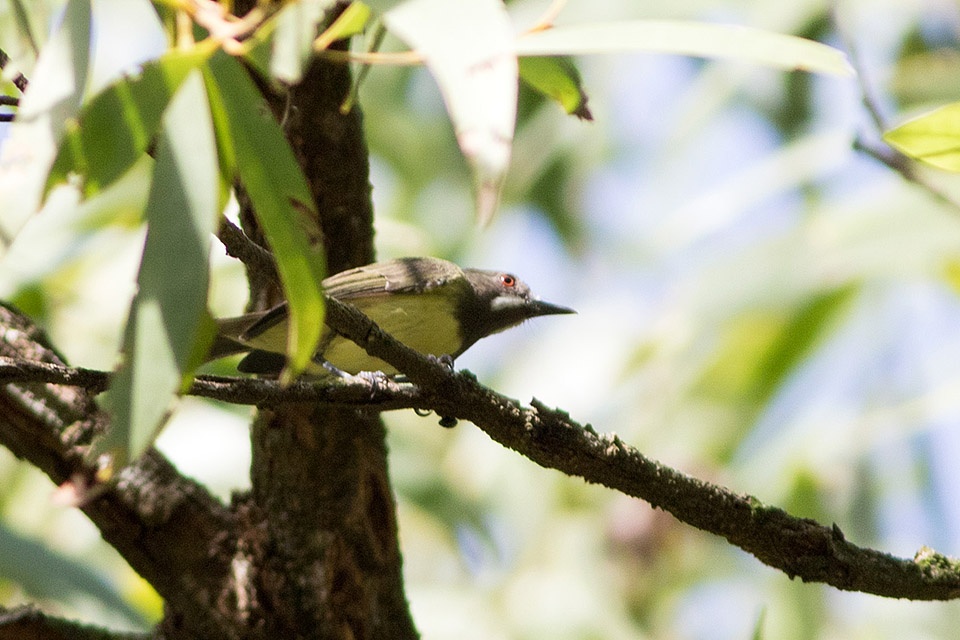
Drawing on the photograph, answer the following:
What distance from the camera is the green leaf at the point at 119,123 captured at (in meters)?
1.69

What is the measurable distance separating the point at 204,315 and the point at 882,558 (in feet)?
6.15

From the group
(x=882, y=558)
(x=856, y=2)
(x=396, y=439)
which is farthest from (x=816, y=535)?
(x=856, y=2)

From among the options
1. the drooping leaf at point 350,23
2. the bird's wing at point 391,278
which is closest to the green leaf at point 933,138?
the drooping leaf at point 350,23

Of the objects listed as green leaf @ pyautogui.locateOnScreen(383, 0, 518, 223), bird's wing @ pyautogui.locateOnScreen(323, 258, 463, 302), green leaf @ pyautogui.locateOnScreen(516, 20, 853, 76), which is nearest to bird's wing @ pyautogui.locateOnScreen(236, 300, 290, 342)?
bird's wing @ pyautogui.locateOnScreen(323, 258, 463, 302)

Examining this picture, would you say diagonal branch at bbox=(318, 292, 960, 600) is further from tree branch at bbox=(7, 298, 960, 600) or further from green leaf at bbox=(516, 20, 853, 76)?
green leaf at bbox=(516, 20, 853, 76)

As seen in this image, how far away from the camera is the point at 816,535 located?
9.02ft

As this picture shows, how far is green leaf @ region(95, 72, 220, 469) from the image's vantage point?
1660 mm

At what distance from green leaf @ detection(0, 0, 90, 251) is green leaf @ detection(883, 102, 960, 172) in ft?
4.97

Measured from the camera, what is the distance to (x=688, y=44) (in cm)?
190

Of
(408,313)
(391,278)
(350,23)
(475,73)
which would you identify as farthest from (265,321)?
(475,73)

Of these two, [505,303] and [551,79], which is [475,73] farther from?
[505,303]

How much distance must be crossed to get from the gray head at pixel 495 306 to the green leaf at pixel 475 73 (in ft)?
10.3

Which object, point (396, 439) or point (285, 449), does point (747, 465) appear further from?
point (285, 449)

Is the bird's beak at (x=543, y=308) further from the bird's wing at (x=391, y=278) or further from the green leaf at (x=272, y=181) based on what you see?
the green leaf at (x=272, y=181)
